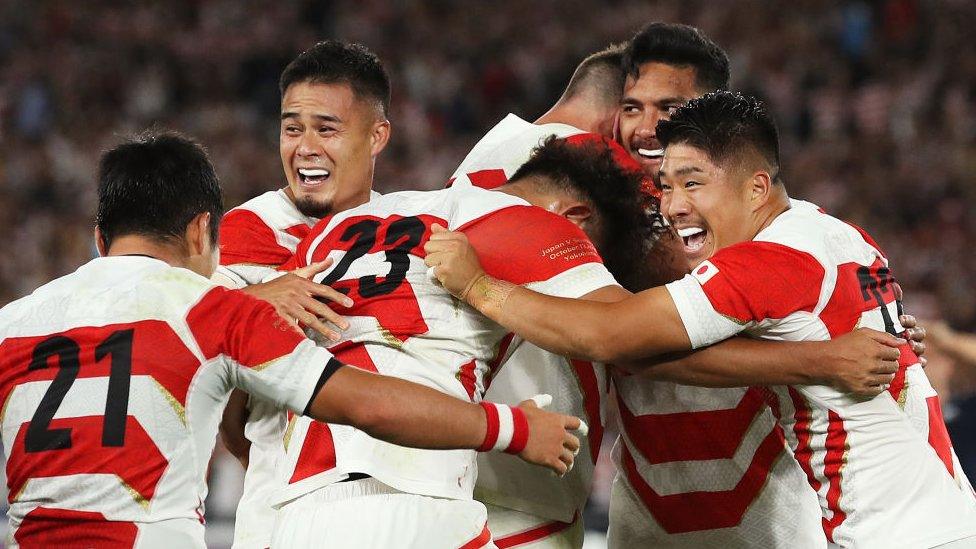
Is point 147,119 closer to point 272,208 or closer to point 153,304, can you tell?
point 272,208

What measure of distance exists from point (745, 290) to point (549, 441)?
2.55ft

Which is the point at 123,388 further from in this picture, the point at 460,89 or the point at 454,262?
the point at 460,89

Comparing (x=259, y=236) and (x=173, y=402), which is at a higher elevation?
(x=259, y=236)

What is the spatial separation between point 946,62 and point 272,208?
9.33 meters

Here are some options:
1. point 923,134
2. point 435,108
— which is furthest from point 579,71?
point 435,108

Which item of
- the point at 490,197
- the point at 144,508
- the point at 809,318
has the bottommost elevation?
the point at 144,508

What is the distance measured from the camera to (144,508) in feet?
11.6

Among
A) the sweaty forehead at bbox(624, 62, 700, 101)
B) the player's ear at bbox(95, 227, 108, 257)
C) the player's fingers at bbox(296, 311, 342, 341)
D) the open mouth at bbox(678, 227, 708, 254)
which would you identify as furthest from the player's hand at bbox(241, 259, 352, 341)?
the sweaty forehead at bbox(624, 62, 700, 101)

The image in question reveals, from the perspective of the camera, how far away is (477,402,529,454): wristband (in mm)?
3531

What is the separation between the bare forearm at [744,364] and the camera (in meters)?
3.92

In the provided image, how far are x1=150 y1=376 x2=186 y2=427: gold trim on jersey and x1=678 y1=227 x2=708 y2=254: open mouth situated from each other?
1838mm

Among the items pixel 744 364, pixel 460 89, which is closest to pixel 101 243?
pixel 744 364

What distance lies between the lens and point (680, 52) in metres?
5.57

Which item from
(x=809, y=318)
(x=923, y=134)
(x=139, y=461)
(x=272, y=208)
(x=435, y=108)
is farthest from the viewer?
(x=435, y=108)
